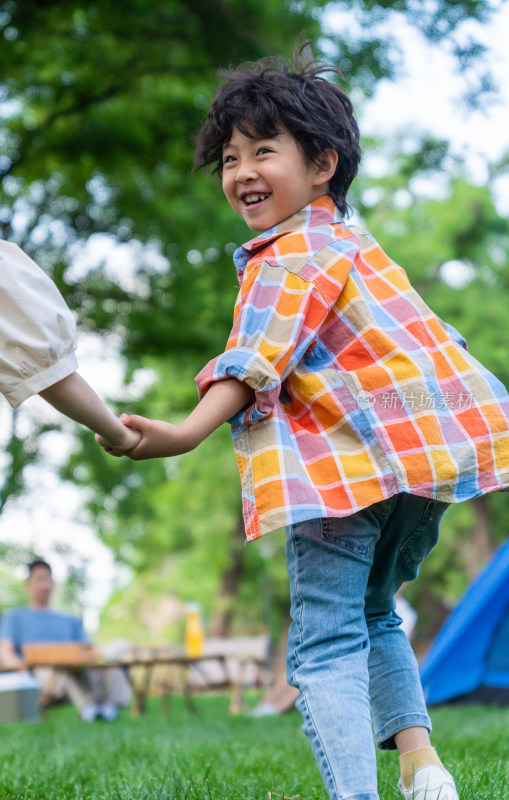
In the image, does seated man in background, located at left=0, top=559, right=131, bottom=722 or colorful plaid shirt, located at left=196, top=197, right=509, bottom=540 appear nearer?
colorful plaid shirt, located at left=196, top=197, right=509, bottom=540

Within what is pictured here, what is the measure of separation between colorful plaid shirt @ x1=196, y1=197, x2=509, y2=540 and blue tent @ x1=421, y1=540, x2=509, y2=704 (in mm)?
4686

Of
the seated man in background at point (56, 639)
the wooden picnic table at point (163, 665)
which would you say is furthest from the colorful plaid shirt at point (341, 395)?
the seated man in background at point (56, 639)

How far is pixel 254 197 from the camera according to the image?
2197 mm

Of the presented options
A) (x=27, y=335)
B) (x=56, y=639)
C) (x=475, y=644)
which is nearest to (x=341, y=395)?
(x=27, y=335)

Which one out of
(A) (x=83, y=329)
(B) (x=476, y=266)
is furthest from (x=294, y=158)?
(B) (x=476, y=266)

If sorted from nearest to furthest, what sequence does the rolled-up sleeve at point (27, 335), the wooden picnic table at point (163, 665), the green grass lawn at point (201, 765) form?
the rolled-up sleeve at point (27, 335), the green grass lawn at point (201, 765), the wooden picnic table at point (163, 665)

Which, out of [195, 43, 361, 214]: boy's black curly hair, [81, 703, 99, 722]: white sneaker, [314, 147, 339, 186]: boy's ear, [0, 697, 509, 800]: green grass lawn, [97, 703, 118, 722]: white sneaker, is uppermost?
[195, 43, 361, 214]: boy's black curly hair

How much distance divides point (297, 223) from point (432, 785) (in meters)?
1.24

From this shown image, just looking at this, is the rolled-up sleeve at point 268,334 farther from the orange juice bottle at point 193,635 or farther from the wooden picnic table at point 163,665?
the orange juice bottle at point 193,635

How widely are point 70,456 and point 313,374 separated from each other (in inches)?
482

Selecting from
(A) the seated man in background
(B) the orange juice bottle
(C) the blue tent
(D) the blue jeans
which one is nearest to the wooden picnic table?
(A) the seated man in background

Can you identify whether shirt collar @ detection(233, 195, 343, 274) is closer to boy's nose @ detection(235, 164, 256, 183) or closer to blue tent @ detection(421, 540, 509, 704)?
boy's nose @ detection(235, 164, 256, 183)

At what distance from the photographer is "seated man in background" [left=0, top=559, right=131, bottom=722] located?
8867 millimetres

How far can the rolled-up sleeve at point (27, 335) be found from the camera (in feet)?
5.21
